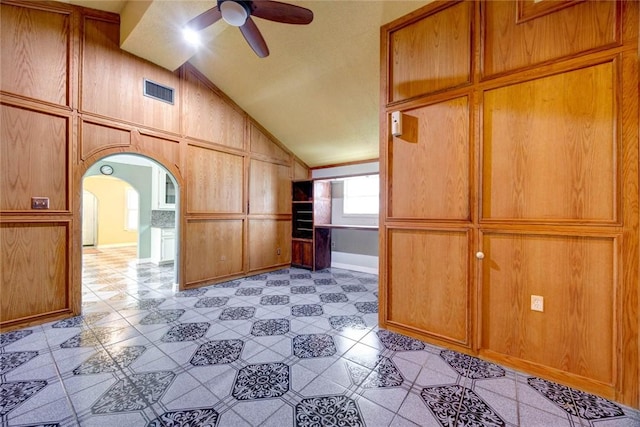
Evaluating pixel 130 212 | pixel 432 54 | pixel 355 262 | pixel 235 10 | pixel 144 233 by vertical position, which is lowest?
pixel 355 262

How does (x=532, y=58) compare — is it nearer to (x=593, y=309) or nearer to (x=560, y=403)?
(x=593, y=309)

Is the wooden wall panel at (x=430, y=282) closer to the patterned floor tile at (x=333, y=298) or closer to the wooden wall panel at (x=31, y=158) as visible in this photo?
the patterned floor tile at (x=333, y=298)

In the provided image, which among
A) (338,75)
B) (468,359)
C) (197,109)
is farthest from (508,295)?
(197,109)

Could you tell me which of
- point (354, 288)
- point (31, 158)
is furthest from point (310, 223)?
point (31, 158)

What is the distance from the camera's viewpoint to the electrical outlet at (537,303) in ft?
6.30

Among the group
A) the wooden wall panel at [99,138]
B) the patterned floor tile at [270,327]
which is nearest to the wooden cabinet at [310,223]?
the patterned floor tile at [270,327]

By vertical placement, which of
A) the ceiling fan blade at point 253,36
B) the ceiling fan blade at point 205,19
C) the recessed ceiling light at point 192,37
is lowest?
the ceiling fan blade at point 253,36

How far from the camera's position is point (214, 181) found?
4328mm

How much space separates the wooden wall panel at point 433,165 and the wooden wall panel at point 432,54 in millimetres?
209

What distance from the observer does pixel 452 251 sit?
230 centimetres

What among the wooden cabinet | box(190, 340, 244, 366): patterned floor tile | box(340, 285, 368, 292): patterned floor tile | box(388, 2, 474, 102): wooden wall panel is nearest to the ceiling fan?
box(388, 2, 474, 102): wooden wall panel

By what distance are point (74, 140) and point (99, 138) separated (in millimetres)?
247

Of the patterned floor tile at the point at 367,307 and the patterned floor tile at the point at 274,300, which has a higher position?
the patterned floor tile at the point at 274,300

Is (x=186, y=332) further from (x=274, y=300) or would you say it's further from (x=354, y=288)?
(x=354, y=288)
